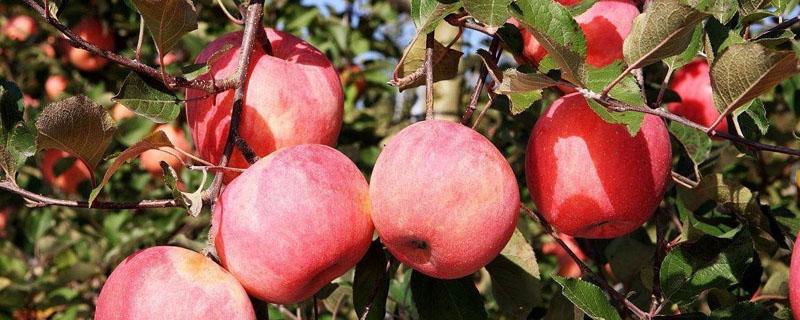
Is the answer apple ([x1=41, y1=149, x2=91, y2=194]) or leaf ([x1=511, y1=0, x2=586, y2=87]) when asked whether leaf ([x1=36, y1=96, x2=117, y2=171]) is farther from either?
apple ([x1=41, y1=149, x2=91, y2=194])

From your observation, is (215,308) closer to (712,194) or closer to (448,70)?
(448,70)

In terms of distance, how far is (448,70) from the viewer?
1.24 m


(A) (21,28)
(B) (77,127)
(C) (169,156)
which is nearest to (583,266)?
(B) (77,127)

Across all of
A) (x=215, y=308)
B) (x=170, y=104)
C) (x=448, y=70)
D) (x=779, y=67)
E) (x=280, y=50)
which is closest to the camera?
(x=779, y=67)

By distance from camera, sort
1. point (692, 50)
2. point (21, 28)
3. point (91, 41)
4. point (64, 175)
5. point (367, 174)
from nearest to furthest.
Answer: point (692, 50) < point (367, 174) < point (91, 41) < point (64, 175) < point (21, 28)

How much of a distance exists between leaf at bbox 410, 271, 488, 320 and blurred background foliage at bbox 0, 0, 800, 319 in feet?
0.35

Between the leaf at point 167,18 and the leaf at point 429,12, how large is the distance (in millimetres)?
276

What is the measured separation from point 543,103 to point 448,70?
466 millimetres

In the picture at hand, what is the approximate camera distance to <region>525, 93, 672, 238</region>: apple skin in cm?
100

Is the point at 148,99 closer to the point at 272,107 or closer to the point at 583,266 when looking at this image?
the point at 272,107

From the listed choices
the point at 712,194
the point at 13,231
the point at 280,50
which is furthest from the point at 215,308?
the point at 13,231

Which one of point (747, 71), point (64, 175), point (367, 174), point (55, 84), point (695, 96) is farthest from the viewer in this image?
point (55, 84)

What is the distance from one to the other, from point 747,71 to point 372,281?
55cm

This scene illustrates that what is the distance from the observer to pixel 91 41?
2432 mm
